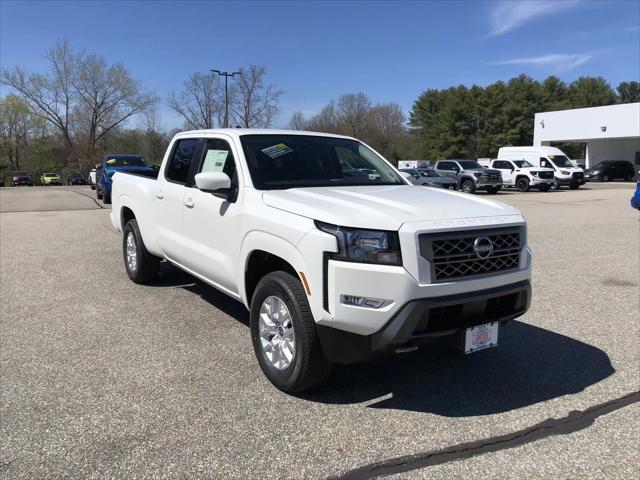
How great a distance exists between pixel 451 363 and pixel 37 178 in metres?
72.6

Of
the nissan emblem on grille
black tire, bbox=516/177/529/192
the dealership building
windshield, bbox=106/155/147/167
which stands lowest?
black tire, bbox=516/177/529/192

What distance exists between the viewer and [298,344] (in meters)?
3.34

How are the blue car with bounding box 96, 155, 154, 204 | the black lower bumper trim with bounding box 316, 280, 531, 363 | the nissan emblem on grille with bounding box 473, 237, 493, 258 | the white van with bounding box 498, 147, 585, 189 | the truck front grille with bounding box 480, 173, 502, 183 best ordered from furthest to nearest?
1. the white van with bounding box 498, 147, 585, 189
2. the truck front grille with bounding box 480, 173, 502, 183
3. the blue car with bounding box 96, 155, 154, 204
4. the nissan emblem on grille with bounding box 473, 237, 493, 258
5. the black lower bumper trim with bounding box 316, 280, 531, 363

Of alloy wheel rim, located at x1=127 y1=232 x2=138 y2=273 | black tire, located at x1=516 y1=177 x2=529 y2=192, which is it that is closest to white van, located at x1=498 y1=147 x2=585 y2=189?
black tire, located at x1=516 y1=177 x2=529 y2=192

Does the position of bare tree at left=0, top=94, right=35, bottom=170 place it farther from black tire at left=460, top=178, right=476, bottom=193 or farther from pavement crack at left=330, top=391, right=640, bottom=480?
pavement crack at left=330, top=391, right=640, bottom=480

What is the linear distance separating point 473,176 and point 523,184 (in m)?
4.97

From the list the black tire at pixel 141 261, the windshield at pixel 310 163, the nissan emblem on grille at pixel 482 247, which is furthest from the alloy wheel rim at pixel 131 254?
the nissan emblem on grille at pixel 482 247

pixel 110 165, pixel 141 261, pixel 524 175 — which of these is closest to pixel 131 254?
pixel 141 261

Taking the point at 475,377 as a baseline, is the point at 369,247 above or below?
above

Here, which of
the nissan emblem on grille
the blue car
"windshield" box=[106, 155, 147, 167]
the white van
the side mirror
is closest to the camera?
the nissan emblem on grille

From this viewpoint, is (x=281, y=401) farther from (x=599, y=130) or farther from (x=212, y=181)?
(x=599, y=130)

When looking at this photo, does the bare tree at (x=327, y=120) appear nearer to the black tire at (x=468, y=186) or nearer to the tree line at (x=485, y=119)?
the tree line at (x=485, y=119)

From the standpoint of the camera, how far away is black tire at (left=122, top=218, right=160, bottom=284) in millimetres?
6250

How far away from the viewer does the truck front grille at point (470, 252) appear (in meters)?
3.12
